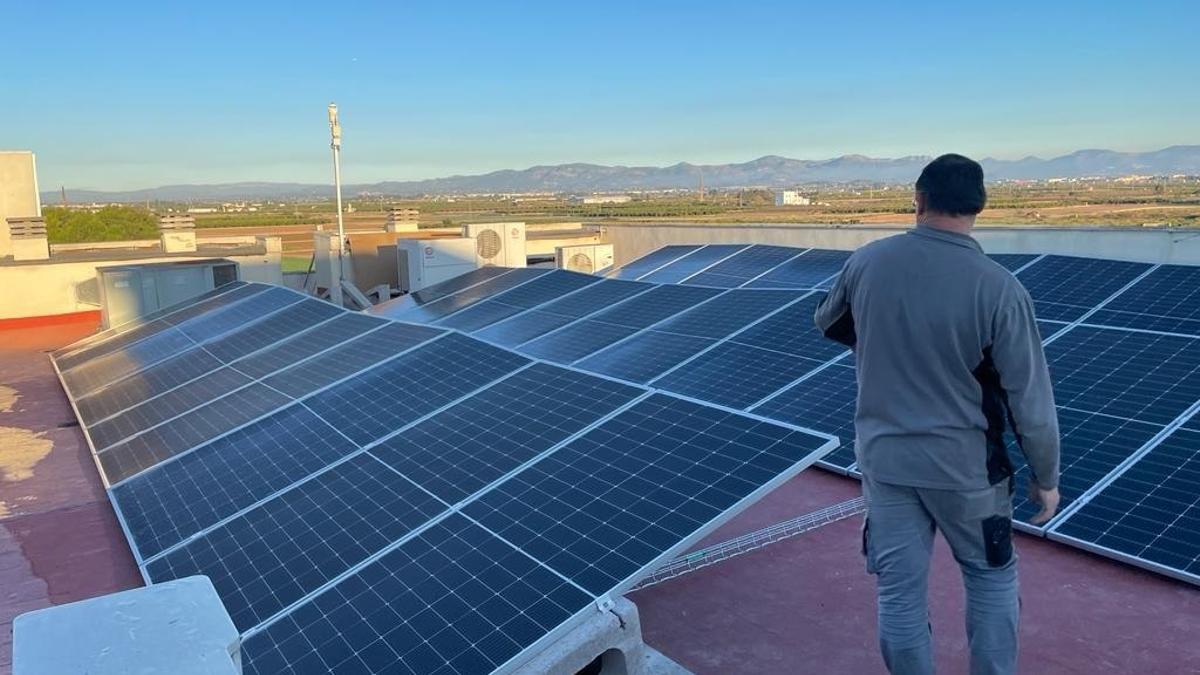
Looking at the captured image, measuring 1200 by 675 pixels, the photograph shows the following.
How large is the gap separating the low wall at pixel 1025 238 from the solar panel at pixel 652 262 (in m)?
2.56

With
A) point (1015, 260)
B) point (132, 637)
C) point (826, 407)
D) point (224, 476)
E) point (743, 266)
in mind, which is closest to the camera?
point (132, 637)

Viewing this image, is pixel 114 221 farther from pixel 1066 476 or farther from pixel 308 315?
pixel 1066 476

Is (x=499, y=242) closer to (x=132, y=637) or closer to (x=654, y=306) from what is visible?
(x=654, y=306)

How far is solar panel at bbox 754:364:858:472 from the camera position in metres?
10.0

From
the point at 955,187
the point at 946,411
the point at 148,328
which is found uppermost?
the point at 955,187

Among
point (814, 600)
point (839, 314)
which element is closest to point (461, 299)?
point (814, 600)

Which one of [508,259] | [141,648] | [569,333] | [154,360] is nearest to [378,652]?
[141,648]

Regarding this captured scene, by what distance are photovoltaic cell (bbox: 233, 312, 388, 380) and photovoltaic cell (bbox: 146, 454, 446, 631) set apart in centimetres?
437

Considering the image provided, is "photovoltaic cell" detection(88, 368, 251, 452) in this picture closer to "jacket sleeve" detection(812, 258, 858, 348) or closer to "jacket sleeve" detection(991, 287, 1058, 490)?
"jacket sleeve" detection(812, 258, 858, 348)

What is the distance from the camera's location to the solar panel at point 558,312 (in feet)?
44.4

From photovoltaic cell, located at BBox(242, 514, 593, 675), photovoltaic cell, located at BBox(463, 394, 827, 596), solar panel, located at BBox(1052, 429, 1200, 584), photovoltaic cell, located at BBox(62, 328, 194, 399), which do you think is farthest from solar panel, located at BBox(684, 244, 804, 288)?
photovoltaic cell, located at BBox(242, 514, 593, 675)

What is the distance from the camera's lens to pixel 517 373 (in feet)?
29.9

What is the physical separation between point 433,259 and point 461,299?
16.5 ft

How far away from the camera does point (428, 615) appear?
5430 millimetres
